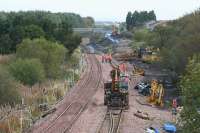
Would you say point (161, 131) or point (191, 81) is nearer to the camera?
point (191, 81)

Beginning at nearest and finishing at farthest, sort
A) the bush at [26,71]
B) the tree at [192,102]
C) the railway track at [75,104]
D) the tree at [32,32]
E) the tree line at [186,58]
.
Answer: the tree at [192,102] < the tree line at [186,58] < the railway track at [75,104] < the bush at [26,71] < the tree at [32,32]

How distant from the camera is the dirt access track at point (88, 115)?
36250 millimetres

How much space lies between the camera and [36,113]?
41.0 metres

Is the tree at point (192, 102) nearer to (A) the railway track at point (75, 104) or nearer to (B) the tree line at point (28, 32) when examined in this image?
(A) the railway track at point (75, 104)

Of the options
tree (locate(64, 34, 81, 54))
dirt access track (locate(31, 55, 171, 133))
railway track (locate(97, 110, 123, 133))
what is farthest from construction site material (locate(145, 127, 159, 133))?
tree (locate(64, 34, 81, 54))

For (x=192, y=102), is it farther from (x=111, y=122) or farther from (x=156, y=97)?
(x=156, y=97)

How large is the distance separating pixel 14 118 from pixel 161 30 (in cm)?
6398

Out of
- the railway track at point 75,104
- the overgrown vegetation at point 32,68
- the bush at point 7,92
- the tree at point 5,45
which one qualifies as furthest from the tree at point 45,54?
the bush at point 7,92

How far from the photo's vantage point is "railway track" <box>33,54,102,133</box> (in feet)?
120

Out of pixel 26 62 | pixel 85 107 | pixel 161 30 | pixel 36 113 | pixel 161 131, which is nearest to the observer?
pixel 161 131

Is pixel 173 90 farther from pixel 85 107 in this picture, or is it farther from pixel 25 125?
pixel 25 125

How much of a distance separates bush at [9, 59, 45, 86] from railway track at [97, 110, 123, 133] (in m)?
17.1

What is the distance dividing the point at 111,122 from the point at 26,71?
21.7m

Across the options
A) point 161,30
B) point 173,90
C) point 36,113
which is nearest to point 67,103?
point 36,113
